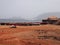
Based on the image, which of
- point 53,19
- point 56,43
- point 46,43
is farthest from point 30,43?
point 53,19

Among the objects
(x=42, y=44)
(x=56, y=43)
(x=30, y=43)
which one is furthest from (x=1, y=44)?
(x=56, y=43)

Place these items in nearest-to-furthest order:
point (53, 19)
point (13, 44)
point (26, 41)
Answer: point (13, 44), point (26, 41), point (53, 19)

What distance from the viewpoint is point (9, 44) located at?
13.8 m

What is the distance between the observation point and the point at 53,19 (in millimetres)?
42094

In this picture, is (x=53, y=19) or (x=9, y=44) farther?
(x=53, y=19)

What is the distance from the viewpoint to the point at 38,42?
1457cm

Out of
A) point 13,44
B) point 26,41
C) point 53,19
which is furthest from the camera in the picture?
point 53,19

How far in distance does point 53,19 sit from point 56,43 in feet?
91.5

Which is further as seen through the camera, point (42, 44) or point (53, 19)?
point (53, 19)

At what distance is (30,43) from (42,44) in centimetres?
102

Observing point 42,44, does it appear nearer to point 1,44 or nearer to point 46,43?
point 46,43

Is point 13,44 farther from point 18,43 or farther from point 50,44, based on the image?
point 50,44

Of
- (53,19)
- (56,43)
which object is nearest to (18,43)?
(56,43)

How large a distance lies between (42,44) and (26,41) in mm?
1562
